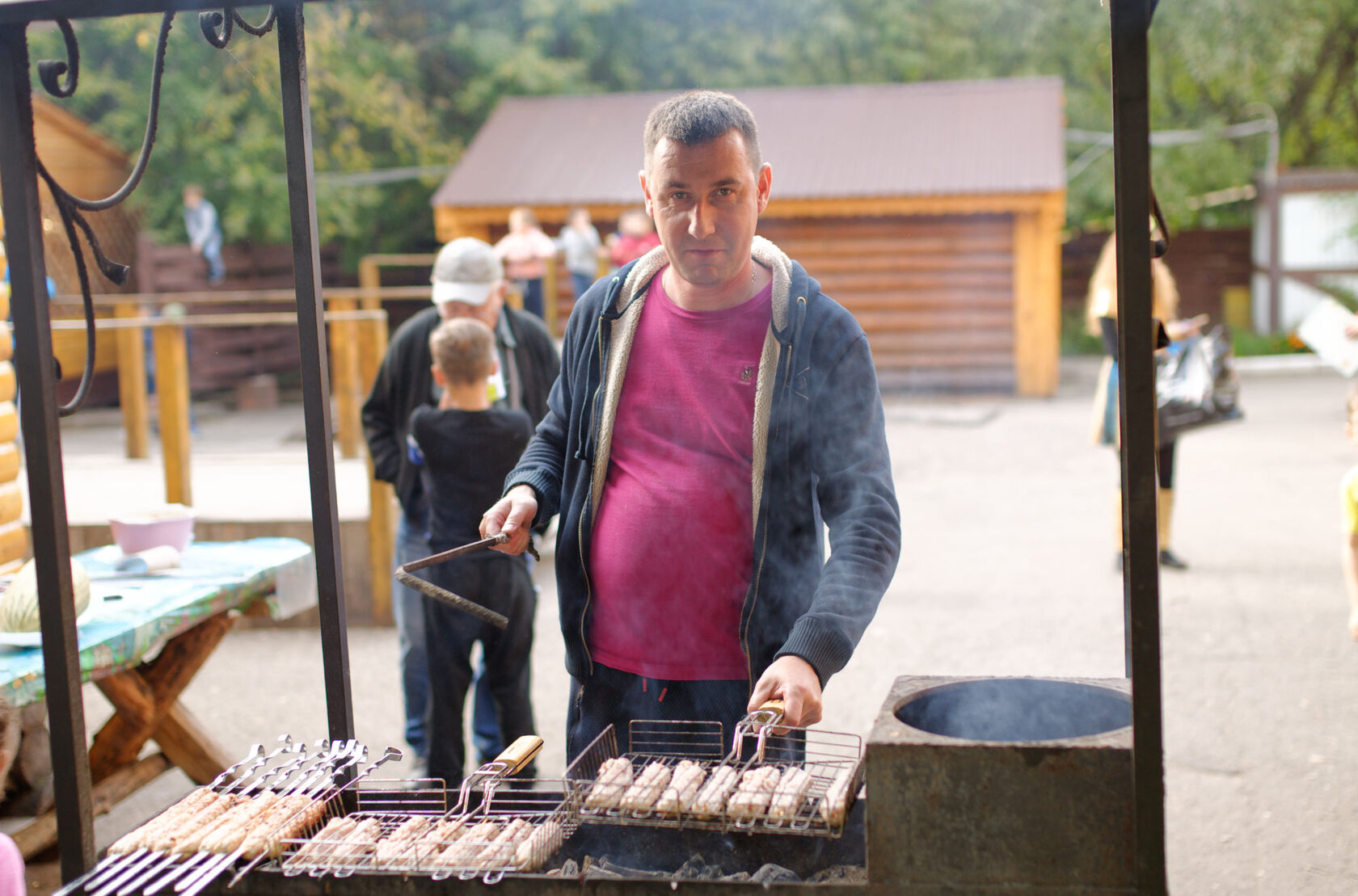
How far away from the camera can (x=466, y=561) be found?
3.72 metres

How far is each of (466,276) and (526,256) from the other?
27.6ft

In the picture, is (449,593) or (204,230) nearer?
(449,593)

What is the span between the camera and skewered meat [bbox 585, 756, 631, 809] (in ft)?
6.34

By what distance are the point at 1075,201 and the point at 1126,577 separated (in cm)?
2219

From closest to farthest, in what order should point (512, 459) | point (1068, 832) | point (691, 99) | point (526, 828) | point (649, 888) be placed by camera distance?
point (1068, 832) → point (649, 888) → point (526, 828) → point (691, 99) → point (512, 459)

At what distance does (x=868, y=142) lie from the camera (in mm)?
15461

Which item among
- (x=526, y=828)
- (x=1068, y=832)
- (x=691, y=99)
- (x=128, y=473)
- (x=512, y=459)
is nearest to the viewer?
(x=1068, y=832)

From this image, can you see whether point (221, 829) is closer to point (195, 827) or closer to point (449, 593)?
point (195, 827)

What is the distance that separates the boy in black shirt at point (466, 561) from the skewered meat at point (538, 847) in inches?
70.1

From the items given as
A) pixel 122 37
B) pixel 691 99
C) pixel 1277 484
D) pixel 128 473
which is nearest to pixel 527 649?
pixel 691 99

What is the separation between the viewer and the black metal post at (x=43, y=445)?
6.45 ft

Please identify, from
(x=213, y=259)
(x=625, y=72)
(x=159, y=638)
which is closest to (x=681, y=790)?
(x=159, y=638)

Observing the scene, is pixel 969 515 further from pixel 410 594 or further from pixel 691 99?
pixel 691 99

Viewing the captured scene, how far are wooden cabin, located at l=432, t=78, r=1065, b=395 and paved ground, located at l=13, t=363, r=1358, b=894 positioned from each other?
14.6 feet
